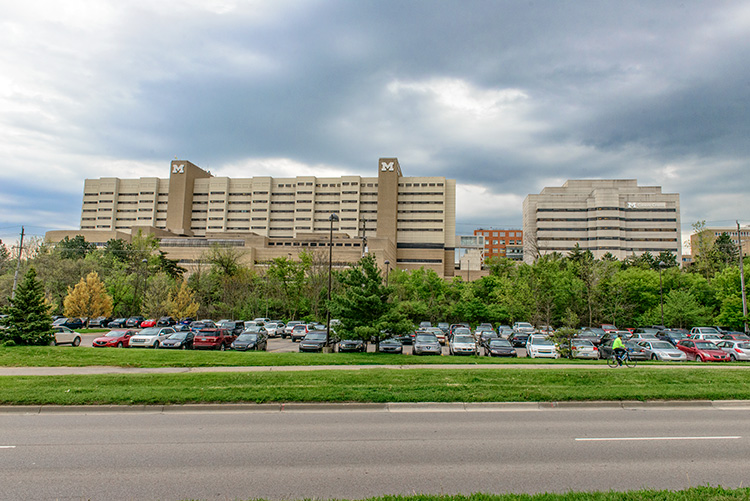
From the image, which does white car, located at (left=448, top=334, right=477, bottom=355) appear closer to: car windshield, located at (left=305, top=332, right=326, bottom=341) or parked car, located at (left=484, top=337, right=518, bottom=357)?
parked car, located at (left=484, top=337, right=518, bottom=357)

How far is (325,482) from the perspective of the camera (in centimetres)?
628

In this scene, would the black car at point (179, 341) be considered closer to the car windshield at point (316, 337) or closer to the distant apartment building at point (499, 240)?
the car windshield at point (316, 337)

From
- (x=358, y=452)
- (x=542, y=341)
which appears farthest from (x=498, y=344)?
(x=358, y=452)

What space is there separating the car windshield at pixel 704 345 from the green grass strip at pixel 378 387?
38.3 feet

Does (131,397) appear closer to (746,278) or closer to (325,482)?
(325,482)

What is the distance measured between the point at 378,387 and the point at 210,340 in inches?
689

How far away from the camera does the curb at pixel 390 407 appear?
1102 cm

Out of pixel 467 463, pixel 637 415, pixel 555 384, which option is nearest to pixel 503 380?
pixel 555 384

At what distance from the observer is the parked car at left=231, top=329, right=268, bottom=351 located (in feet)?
89.5

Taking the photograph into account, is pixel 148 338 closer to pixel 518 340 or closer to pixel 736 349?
pixel 518 340

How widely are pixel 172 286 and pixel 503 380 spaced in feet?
161

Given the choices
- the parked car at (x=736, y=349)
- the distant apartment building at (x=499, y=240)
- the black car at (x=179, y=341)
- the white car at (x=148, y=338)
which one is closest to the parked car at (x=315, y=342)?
the black car at (x=179, y=341)

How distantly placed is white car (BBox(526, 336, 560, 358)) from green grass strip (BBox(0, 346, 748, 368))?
16.8 feet

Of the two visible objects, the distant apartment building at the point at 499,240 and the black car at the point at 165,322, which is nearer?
the black car at the point at 165,322
